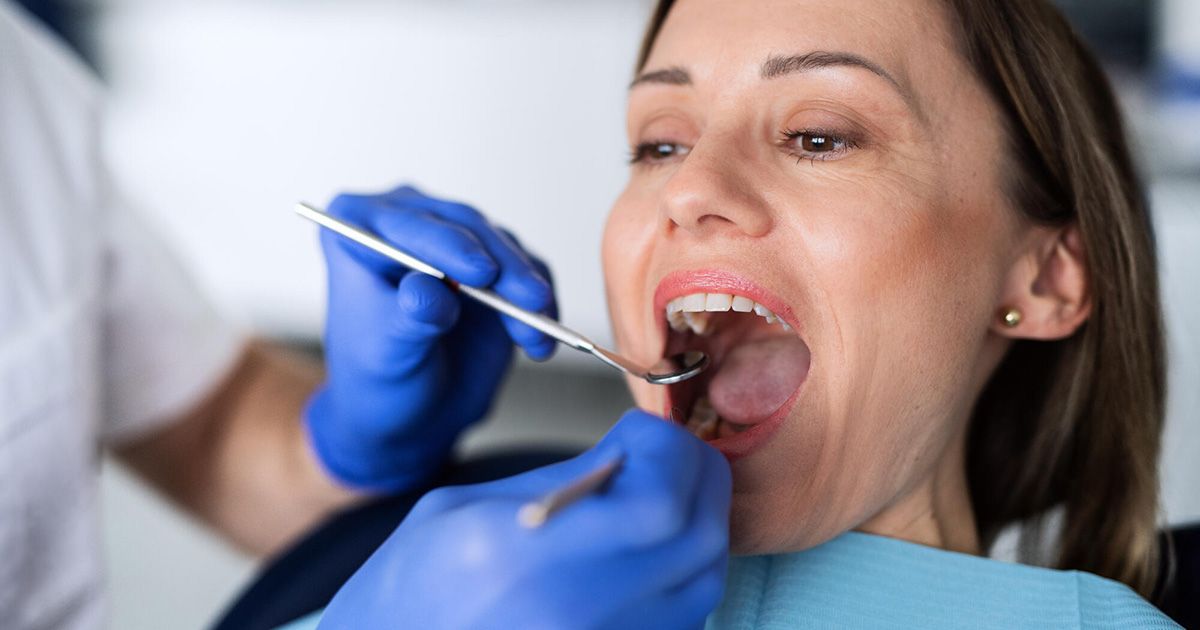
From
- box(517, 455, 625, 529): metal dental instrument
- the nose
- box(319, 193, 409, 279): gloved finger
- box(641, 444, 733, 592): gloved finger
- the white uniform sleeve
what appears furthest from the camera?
the white uniform sleeve

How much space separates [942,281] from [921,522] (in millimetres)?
268

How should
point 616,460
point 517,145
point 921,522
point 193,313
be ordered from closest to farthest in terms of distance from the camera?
point 616,460 < point 921,522 < point 193,313 < point 517,145

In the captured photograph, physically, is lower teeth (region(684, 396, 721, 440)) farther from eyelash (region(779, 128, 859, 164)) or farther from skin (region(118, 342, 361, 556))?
skin (region(118, 342, 361, 556))

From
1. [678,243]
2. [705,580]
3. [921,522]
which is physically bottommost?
[921,522]

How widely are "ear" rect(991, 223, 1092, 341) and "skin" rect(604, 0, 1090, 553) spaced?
0.02 metres

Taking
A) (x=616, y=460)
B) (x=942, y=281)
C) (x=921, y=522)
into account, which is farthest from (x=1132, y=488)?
(x=616, y=460)

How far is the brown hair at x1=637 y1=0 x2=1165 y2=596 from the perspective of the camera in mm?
1008

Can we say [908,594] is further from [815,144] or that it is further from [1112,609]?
[815,144]

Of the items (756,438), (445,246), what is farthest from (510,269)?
(756,438)

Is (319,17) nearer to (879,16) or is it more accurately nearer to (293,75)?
(293,75)

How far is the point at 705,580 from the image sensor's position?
0.76 metres

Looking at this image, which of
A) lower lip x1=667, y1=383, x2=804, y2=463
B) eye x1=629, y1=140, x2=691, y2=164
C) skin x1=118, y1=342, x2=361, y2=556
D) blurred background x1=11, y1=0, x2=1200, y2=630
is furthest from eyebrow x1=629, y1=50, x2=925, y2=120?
blurred background x1=11, y1=0, x2=1200, y2=630

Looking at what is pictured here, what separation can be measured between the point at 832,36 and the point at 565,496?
1.74ft

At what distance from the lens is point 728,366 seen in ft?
3.82
